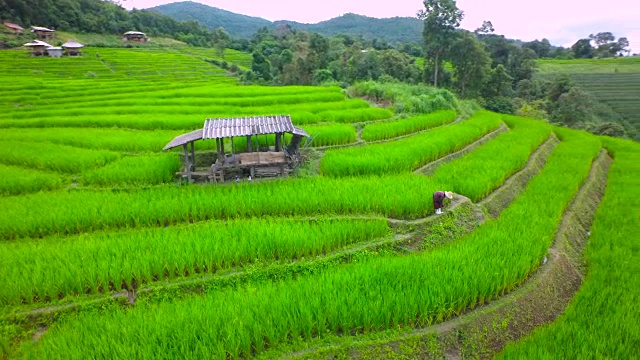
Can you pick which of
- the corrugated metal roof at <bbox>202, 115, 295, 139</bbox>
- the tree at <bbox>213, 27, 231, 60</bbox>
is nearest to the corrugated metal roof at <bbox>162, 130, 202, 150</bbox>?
the corrugated metal roof at <bbox>202, 115, 295, 139</bbox>


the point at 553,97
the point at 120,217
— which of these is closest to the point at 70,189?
the point at 120,217

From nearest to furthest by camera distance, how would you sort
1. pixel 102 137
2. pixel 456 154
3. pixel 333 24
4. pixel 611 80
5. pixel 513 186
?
pixel 513 186 < pixel 102 137 < pixel 456 154 < pixel 611 80 < pixel 333 24

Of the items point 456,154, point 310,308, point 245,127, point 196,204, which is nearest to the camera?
point 310,308

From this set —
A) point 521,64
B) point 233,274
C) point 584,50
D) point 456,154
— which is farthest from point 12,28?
point 584,50

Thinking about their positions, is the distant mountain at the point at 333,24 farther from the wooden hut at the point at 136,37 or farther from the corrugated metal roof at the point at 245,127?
the corrugated metal roof at the point at 245,127

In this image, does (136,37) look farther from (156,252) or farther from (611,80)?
(611,80)

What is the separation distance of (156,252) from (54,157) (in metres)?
6.36

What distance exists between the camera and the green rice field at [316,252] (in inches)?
157

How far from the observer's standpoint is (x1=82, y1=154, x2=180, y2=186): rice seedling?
8516mm

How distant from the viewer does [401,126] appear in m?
13.5

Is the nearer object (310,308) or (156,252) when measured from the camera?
(310,308)

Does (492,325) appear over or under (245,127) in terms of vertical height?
under

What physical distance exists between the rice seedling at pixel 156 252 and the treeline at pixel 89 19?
51.4 meters

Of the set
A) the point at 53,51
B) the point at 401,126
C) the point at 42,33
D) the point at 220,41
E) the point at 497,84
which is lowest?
the point at 401,126
